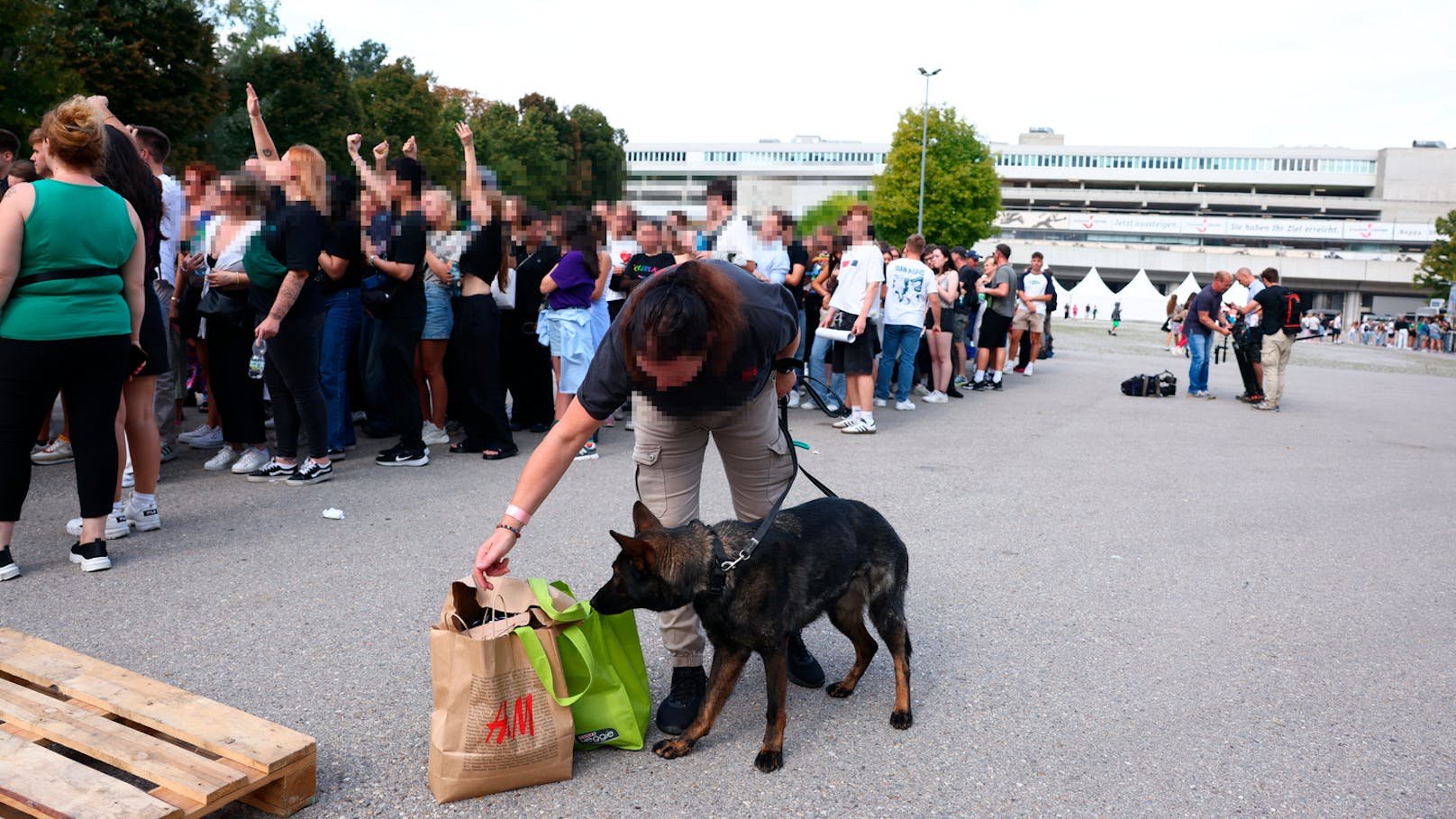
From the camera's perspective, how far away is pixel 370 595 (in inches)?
180

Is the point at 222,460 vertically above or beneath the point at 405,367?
beneath

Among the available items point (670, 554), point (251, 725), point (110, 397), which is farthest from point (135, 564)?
point (670, 554)

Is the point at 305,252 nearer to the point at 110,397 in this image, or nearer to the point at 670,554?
the point at 110,397

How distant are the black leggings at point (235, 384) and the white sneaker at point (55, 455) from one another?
44.2 inches

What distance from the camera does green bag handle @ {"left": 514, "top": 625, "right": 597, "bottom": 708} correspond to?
2811mm

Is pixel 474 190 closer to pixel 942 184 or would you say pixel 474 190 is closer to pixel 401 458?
pixel 401 458

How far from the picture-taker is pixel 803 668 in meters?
3.80

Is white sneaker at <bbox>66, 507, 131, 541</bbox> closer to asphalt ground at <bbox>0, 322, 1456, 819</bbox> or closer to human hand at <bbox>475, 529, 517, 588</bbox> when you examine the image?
asphalt ground at <bbox>0, 322, 1456, 819</bbox>

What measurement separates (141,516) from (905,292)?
780cm

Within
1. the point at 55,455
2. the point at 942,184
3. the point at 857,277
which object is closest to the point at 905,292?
the point at 857,277

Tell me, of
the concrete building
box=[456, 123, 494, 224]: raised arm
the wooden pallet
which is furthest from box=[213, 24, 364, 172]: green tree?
the concrete building

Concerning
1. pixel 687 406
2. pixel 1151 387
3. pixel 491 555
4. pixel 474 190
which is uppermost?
pixel 474 190

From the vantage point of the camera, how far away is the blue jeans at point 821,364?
1130 cm

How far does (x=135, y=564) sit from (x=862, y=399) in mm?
6777
